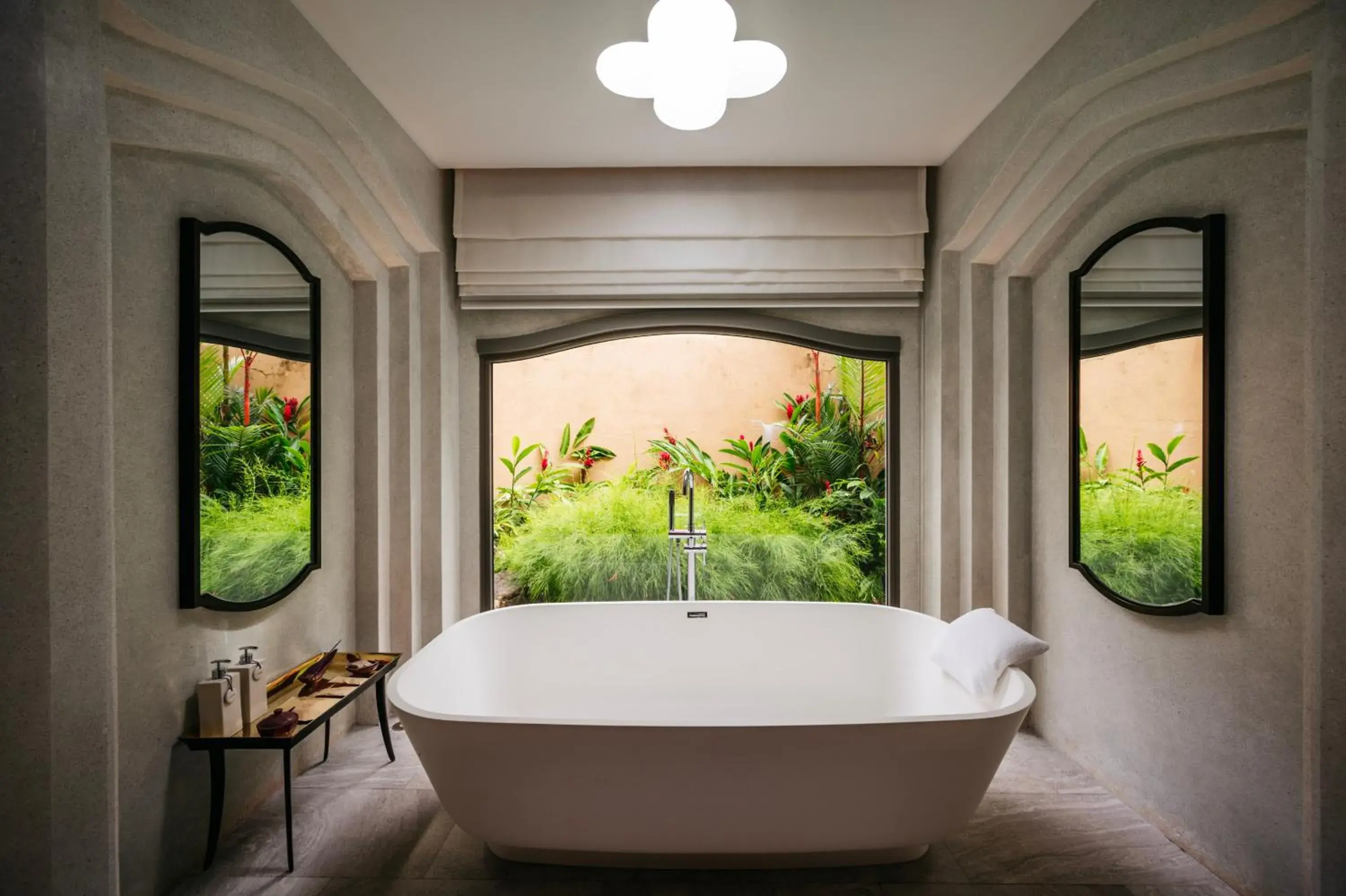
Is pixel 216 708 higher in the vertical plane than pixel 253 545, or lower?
lower

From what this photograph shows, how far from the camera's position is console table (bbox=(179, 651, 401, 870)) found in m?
1.94

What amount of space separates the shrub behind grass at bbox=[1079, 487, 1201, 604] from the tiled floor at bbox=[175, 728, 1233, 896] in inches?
30.5

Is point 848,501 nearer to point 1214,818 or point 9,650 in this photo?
point 1214,818

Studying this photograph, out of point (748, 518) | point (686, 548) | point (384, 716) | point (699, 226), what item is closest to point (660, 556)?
point (686, 548)

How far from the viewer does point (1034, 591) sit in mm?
2943

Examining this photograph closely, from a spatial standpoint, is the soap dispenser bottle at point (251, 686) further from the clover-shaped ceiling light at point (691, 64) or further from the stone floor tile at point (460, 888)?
the clover-shaped ceiling light at point (691, 64)

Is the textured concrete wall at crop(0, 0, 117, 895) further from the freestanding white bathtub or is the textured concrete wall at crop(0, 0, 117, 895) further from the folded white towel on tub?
the folded white towel on tub

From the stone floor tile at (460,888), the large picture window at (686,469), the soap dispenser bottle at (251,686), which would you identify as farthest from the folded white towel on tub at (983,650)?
the soap dispenser bottle at (251,686)

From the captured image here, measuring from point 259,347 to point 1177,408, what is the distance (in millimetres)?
2908

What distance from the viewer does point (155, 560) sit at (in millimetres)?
1897

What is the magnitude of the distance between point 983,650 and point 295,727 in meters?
2.16

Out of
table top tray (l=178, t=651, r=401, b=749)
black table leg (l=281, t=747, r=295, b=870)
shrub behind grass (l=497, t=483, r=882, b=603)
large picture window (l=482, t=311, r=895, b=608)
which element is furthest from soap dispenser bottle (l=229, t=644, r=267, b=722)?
shrub behind grass (l=497, t=483, r=882, b=603)

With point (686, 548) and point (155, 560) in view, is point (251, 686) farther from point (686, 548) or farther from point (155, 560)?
point (686, 548)

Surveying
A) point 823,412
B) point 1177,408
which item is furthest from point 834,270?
point 1177,408
